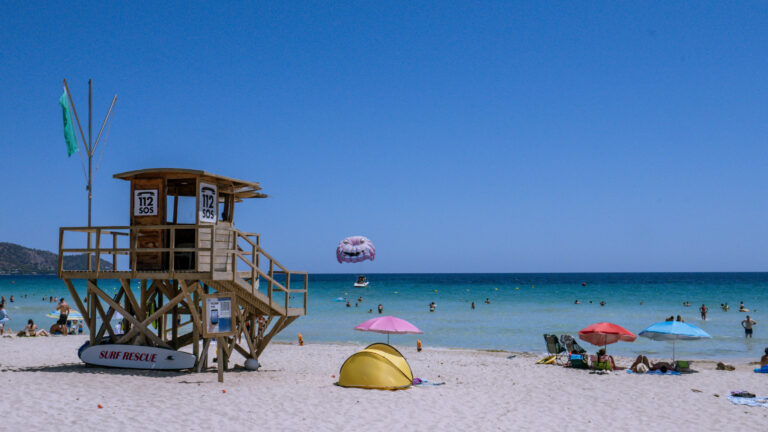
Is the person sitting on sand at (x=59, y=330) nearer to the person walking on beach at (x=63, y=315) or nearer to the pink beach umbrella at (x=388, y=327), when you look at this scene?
the person walking on beach at (x=63, y=315)

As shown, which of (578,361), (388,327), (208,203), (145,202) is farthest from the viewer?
(578,361)

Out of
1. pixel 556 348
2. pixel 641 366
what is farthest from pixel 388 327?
pixel 641 366

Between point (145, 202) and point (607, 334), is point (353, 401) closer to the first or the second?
point (145, 202)

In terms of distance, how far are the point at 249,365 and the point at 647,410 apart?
30.2ft

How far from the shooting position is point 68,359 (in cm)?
1808

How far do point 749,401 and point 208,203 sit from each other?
12.3 meters

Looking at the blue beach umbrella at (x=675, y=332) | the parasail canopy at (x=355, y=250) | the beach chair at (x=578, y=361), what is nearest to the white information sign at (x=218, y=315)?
the beach chair at (x=578, y=361)

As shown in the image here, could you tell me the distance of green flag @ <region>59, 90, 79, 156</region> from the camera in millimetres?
16516

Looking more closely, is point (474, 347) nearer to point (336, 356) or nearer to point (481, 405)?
point (336, 356)

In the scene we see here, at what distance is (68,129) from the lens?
1650 centimetres

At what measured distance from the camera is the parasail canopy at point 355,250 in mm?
30359

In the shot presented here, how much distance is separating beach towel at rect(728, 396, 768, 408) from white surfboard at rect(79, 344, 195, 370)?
1172cm

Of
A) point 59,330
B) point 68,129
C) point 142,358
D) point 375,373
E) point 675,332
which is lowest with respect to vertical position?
point 59,330

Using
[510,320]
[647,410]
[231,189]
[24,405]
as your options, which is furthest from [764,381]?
[510,320]
